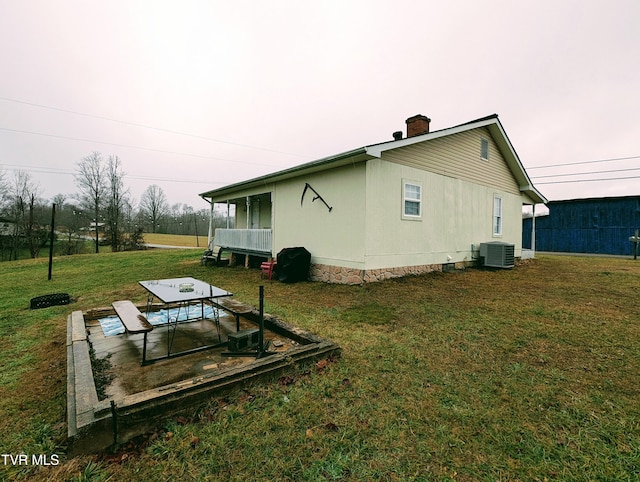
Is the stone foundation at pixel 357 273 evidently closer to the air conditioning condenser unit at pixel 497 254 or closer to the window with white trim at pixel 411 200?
the window with white trim at pixel 411 200

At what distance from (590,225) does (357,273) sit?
20.8 meters

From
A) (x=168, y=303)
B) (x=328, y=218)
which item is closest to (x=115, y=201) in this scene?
(x=328, y=218)

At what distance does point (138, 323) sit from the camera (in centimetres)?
318

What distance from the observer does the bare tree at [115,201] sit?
29484 millimetres

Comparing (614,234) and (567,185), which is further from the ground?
(567,185)

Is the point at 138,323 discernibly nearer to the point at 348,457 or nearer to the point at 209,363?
the point at 209,363

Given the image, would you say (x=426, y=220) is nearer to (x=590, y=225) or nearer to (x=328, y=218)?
(x=328, y=218)

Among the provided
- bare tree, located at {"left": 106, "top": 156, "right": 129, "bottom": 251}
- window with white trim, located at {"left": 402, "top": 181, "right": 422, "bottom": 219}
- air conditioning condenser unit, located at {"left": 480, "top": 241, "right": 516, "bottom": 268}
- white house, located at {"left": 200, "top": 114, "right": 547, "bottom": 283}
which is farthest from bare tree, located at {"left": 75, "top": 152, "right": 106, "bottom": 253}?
air conditioning condenser unit, located at {"left": 480, "top": 241, "right": 516, "bottom": 268}

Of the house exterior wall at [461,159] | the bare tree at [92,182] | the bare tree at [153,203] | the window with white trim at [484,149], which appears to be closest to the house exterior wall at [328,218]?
the house exterior wall at [461,159]

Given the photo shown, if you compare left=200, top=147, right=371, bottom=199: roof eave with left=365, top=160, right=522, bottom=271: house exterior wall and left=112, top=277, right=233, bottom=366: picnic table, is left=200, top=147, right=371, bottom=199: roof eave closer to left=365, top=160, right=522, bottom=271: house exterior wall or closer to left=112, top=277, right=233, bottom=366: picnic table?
left=365, top=160, right=522, bottom=271: house exterior wall

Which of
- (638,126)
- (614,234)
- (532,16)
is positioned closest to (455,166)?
(532,16)

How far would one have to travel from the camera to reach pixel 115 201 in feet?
101

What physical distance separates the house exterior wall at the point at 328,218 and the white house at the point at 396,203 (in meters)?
0.03

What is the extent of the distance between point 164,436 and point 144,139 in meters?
32.9
